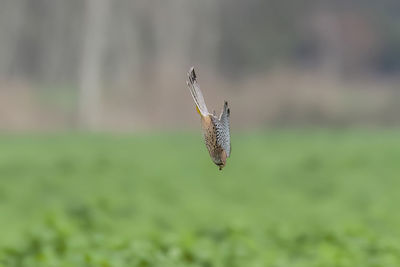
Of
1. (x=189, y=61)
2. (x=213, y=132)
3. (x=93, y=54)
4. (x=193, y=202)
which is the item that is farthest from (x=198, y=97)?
(x=189, y=61)

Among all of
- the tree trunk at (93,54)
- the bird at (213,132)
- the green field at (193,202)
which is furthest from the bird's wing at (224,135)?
the tree trunk at (93,54)

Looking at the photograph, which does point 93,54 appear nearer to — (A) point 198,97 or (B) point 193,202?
(B) point 193,202

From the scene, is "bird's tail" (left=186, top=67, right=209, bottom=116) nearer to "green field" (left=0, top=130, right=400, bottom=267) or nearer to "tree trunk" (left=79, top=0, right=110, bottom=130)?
"green field" (left=0, top=130, right=400, bottom=267)

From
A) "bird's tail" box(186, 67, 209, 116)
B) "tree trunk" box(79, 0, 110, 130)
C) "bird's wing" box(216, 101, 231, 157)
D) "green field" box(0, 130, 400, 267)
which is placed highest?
"tree trunk" box(79, 0, 110, 130)

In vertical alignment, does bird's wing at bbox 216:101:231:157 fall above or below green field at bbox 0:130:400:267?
below

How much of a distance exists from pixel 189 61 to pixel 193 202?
2117 centimetres

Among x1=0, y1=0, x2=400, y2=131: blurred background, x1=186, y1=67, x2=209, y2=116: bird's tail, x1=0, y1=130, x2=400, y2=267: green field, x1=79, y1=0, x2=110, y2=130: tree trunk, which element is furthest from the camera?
x1=79, y1=0, x2=110, y2=130: tree trunk

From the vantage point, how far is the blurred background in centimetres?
2897

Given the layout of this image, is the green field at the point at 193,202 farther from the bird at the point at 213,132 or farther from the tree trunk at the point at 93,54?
the tree trunk at the point at 93,54

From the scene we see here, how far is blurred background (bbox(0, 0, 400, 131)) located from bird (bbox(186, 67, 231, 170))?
2087cm

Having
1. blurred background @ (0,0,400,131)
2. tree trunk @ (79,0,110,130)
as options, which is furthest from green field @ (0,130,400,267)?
tree trunk @ (79,0,110,130)

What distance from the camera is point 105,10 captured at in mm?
31422

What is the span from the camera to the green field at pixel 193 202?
802 cm

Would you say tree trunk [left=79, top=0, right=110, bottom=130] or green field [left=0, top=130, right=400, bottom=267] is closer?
green field [left=0, top=130, right=400, bottom=267]
